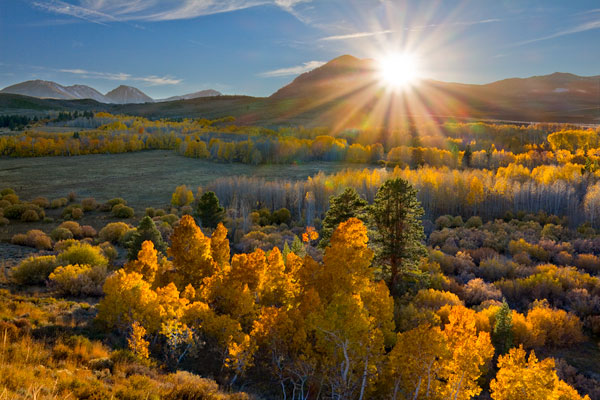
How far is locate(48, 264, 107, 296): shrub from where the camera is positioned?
21.1 meters

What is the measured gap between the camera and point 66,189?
221 feet

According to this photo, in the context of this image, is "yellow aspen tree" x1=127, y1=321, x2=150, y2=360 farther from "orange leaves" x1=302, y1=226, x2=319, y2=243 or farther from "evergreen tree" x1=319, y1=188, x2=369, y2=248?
"orange leaves" x1=302, y1=226, x2=319, y2=243

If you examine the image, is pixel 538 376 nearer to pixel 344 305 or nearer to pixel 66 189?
pixel 344 305

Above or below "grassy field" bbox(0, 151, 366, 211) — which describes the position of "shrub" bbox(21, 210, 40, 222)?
below

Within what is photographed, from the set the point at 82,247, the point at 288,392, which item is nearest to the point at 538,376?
the point at 288,392

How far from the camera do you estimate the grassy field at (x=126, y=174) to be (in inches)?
2591

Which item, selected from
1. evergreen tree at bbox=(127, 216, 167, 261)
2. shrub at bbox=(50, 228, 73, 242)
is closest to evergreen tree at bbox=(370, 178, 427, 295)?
evergreen tree at bbox=(127, 216, 167, 261)

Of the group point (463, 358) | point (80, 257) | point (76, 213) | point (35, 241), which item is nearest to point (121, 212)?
point (76, 213)

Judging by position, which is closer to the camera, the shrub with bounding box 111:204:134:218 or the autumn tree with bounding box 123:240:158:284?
the autumn tree with bounding box 123:240:158:284

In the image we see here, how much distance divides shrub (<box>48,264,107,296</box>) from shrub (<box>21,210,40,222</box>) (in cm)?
2872

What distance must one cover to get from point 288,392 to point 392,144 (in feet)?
391

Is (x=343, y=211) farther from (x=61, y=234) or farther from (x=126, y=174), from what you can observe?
(x=126, y=174)

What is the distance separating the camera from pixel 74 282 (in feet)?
70.1

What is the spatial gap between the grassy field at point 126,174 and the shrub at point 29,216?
14.4 metres
